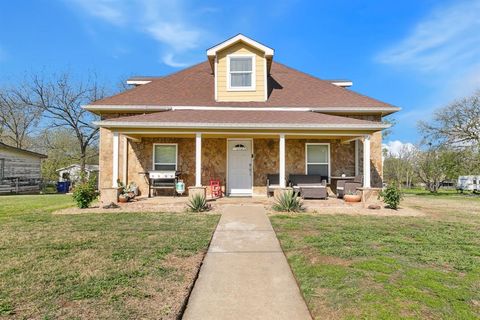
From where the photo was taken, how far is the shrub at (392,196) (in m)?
9.66

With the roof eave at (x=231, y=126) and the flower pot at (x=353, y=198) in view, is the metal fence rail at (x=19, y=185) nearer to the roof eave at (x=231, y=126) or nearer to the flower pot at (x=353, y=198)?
the roof eave at (x=231, y=126)

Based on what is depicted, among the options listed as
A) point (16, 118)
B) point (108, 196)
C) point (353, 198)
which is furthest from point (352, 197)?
point (16, 118)

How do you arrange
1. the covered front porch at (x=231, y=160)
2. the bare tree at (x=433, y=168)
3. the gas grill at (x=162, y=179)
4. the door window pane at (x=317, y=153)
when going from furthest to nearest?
the bare tree at (x=433, y=168) < the door window pane at (x=317, y=153) < the covered front porch at (x=231, y=160) < the gas grill at (x=162, y=179)

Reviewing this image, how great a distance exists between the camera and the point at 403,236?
6129 mm

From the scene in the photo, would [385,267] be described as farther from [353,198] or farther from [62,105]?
[62,105]

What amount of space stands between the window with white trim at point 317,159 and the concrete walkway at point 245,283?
24.8ft

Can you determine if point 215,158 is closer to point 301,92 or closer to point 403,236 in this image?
point 301,92

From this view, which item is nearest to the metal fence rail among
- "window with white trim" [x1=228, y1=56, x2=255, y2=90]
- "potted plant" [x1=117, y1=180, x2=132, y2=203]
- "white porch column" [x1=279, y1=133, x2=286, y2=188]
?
"potted plant" [x1=117, y1=180, x2=132, y2=203]

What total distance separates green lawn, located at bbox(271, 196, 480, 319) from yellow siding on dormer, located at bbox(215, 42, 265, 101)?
7748 millimetres

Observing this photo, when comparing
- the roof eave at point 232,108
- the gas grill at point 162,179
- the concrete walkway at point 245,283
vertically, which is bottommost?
the concrete walkway at point 245,283

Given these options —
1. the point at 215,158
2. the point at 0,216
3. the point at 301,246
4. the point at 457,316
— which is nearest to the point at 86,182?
the point at 0,216

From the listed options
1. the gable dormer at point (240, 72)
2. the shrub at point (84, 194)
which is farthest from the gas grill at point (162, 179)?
the gable dormer at point (240, 72)

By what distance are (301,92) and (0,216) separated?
12.8 m

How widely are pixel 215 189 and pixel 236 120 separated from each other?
3.34m
